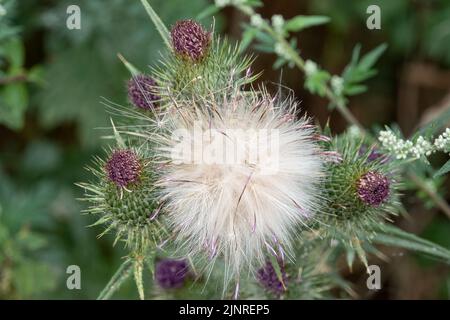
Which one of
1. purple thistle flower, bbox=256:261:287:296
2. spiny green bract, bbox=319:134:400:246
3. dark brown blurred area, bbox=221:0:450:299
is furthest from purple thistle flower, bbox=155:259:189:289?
dark brown blurred area, bbox=221:0:450:299

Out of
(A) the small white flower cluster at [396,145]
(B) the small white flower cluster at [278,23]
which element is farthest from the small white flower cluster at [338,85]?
(A) the small white flower cluster at [396,145]

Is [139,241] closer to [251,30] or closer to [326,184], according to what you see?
[326,184]

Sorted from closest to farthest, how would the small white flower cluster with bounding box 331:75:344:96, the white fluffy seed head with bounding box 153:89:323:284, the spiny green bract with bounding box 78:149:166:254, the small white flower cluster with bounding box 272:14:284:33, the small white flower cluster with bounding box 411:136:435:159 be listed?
1. the white fluffy seed head with bounding box 153:89:323:284
2. the spiny green bract with bounding box 78:149:166:254
3. the small white flower cluster with bounding box 411:136:435:159
4. the small white flower cluster with bounding box 272:14:284:33
5. the small white flower cluster with bounding box 331:75:344:96

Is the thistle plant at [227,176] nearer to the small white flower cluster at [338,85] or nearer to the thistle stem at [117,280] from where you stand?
the thistle stem at [117,280]

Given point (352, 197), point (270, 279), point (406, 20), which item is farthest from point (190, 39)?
point (406, 20)

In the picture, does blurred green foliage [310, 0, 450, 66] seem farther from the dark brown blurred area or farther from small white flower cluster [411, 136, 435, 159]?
small white flower cluster [411, 136, 435, 159]
